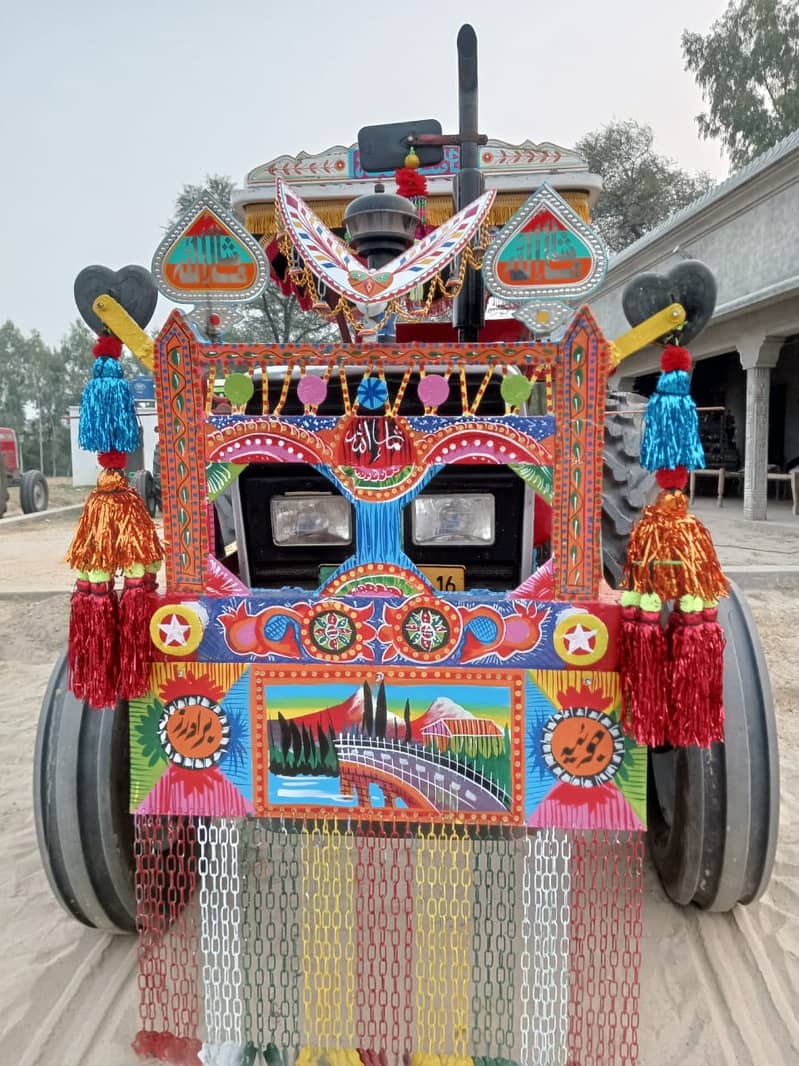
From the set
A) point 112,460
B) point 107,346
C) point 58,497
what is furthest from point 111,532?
A: point 58,497

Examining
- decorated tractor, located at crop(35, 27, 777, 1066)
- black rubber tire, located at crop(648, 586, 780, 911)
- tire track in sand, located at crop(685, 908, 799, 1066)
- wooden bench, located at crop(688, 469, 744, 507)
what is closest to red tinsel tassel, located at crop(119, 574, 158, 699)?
decorated tractor, located at crop(35, 27, 777, 1066)

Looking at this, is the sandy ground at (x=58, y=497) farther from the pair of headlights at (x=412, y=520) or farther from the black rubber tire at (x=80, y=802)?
the black rubber tire at (x=80, y=802)

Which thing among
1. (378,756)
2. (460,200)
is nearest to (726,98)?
(460,200)

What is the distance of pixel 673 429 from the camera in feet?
5.64

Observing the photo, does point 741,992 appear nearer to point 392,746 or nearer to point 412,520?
point 392,746

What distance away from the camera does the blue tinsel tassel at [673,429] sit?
171cm

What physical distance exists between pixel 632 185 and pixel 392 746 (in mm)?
30724

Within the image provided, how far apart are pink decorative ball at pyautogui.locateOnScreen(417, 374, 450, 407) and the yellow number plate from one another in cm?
81

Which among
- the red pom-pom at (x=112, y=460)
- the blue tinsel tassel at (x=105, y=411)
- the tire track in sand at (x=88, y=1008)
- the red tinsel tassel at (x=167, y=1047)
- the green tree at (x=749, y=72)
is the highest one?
the green tree at (x=749, y=72)

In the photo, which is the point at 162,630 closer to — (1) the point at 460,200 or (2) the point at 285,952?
(2) the point at 285,952

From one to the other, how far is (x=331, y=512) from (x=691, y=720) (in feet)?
4.43

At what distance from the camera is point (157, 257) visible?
74.5 inches

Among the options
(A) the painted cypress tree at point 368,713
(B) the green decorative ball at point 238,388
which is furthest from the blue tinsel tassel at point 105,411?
(A) the painted cypress tree at point 368,713

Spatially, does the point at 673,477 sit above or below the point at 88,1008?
above
